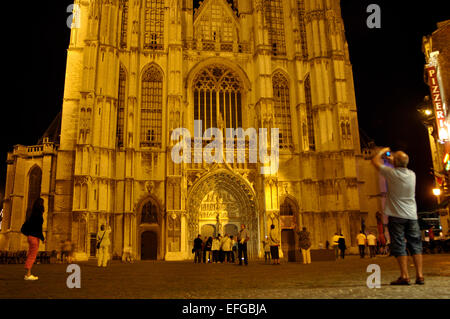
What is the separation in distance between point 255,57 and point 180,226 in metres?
13.2

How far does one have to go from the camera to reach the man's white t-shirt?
5.16m

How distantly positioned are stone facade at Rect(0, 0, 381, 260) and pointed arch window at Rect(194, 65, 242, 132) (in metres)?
0.08

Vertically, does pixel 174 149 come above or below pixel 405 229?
above

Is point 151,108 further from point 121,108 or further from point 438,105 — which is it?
point 438,105

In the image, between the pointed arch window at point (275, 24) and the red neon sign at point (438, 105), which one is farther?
the pointed arch window at point (275, 24)

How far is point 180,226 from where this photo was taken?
909 inches

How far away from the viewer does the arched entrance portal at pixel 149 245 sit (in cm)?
2453

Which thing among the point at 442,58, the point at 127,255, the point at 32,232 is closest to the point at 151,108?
the point at 127,255

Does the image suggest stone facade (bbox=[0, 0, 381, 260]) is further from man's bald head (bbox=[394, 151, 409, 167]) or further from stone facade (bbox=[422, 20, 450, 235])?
man's bald head (bbox=[394, 151, 409, 167])

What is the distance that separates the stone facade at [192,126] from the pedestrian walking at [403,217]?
18748mm

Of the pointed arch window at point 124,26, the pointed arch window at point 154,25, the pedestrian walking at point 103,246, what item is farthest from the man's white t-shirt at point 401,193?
the pointed arch window at point 124,26

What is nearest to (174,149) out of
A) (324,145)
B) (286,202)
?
(286,202)

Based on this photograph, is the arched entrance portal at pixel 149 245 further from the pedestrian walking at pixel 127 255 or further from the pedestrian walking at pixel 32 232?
the pedestrian walking at pixel 32 232
